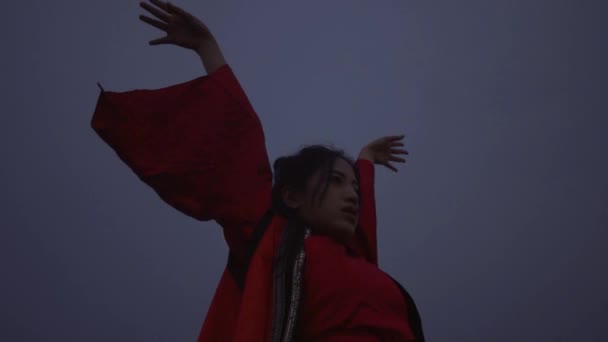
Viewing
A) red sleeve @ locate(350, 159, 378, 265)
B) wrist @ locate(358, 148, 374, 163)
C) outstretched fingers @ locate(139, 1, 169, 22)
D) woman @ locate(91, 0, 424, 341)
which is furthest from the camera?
wrist @ locate(358, 148, 374, 163)

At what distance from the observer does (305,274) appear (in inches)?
29.3

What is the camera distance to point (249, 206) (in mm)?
795

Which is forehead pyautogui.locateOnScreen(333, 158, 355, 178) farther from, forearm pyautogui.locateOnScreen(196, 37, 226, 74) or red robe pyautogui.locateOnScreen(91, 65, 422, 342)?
forearm pyautogui.locateOnScreen(196, 37, 226, 74)

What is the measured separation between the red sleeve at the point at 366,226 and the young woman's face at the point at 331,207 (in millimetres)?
102

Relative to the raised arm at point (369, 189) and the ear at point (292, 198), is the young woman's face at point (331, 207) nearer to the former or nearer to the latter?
the ear at point (292, 198)

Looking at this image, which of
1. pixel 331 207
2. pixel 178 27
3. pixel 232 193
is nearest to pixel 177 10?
pixel 178 27

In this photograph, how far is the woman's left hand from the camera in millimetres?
1260

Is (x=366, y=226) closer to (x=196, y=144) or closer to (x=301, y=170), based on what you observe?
(x=301, y=170)

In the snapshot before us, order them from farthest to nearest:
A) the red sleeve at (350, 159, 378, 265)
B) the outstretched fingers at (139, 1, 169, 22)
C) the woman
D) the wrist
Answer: the wrist, the red sleeve at (350, 159, 378, 265), the outstretched fingers at (139, 1, 169, 22), the woman

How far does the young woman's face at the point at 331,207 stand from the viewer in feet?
2.80

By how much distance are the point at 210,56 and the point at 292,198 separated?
0.33 meters

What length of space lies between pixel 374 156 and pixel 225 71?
21.9 inches

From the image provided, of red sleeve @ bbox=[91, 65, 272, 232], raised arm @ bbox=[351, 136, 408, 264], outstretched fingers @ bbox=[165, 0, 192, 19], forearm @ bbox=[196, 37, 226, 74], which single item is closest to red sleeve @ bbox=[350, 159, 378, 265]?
raised arm @ bbox=[351, 136, 408, 264]

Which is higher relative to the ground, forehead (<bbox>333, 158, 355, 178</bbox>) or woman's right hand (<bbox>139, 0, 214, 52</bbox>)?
woman's right hand (<bbox>139, 0, 214, 52</bbox>)
